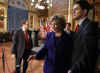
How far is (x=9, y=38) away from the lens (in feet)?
44.4

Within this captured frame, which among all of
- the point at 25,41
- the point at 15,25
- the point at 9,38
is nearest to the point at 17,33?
the point at 25,41

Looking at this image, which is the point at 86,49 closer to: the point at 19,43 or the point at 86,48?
the point at 86,48

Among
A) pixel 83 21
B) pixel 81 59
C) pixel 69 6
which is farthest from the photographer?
pixel 69 6

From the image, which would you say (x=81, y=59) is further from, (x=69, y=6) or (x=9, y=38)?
(x=9, y=38)

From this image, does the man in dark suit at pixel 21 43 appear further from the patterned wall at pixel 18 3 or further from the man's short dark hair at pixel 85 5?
the patterned wall at pixel 18 3

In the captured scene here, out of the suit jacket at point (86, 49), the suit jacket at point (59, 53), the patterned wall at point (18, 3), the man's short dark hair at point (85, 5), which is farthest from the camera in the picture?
the patterned wall at point (18, 3)

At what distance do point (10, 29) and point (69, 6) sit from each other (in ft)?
22.2

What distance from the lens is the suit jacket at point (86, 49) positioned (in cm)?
102

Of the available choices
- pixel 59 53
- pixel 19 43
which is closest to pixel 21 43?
pixel 19 43

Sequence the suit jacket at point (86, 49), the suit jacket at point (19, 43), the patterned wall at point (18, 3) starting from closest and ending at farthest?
the suit jacket at point (86, 49) → the suit jacket at point (19, 43) → the patterned wall at point (18, 3)

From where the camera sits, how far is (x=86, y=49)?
103 centimetres

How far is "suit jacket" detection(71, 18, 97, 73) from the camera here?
40.3 inches

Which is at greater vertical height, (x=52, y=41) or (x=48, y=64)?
(x=52, y=41)

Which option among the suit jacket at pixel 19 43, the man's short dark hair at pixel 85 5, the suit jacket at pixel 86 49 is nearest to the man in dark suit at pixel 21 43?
the suit jacket at pixel 19 43
